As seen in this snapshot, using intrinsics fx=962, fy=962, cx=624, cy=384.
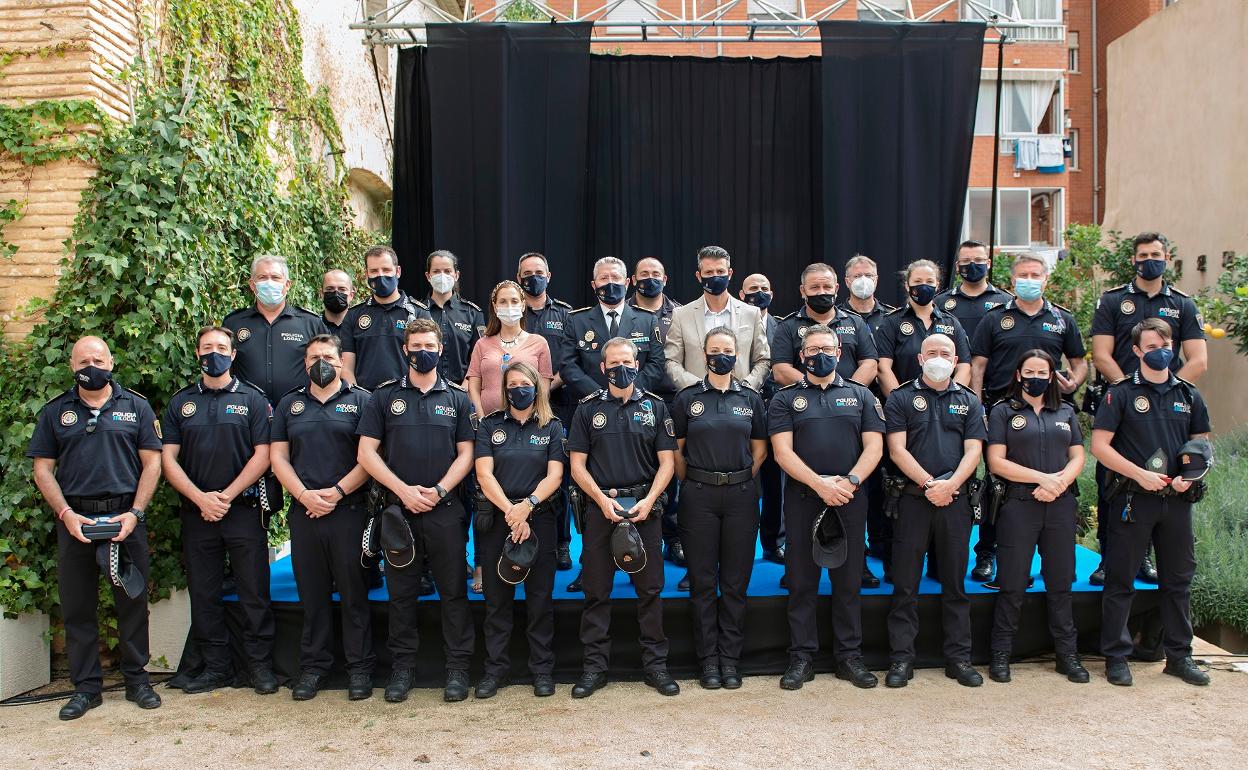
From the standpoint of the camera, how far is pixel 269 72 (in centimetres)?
721

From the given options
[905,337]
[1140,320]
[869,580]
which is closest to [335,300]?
[905,337]

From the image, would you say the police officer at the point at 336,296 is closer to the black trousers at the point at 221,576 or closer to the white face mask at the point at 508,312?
the white face mask at the point at 508,312

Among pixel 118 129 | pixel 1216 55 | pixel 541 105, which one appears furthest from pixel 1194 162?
pixel 118 129

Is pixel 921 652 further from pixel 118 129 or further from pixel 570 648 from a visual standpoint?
pixel 118 129

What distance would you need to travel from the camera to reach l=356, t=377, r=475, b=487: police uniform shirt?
4684mm

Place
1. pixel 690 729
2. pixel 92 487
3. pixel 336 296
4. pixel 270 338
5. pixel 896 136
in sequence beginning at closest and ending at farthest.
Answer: pixel 690 729 < pixel 92 487 < pixel 270 338 < pixel 336 296 < pixel 896 136

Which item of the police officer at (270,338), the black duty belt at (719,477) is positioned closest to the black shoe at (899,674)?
the black duty belt at (719,477)

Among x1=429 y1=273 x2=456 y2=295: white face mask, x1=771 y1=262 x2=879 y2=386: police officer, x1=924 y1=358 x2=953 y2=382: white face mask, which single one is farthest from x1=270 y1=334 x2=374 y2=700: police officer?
x1=924 y1=358 x2=953 y2=382: white face mask

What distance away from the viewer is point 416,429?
15.4ft

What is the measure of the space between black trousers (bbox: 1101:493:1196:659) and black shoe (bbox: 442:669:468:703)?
10.6 feet

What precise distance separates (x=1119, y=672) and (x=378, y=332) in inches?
169

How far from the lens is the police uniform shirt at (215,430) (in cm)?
479

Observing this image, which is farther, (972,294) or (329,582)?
(972,294)

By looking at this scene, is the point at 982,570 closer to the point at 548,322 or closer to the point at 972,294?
the point at 972,294
